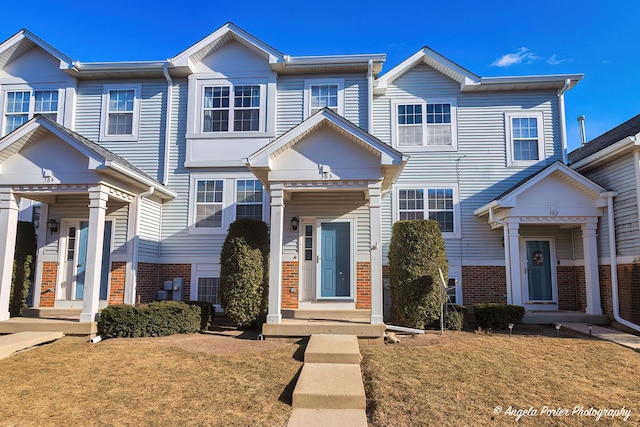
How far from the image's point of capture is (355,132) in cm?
827

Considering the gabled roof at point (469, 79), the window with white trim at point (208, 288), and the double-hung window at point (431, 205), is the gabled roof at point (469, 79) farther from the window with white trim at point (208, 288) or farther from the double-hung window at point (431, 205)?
the window with white trim at point (208, 288)

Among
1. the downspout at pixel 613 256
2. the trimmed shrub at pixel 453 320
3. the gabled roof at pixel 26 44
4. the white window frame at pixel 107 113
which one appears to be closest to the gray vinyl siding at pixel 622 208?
the downspout at pixel 613 256

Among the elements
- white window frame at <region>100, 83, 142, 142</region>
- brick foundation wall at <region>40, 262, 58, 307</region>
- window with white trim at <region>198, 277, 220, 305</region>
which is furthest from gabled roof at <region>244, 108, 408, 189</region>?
brick foundation wall at <region>40, 262, 58, 307</region>

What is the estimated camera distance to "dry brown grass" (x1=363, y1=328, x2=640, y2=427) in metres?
4.55

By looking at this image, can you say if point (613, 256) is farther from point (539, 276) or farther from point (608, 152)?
point (608, 152)

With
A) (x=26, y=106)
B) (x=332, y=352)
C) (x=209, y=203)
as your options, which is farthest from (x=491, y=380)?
(x=26, y=106)

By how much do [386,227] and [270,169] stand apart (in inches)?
184

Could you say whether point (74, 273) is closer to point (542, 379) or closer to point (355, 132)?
point (355, 132)

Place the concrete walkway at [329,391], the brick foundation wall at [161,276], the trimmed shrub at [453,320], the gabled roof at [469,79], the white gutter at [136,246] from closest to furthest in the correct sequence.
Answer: the concrete walkway at [329,391], the trimmed shrub at [453,320], the white gutter at [136,246], the brick foundation wall at [161,276], the gabled roof at [469,79]

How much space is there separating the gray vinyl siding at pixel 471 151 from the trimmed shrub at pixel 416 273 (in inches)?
95.9

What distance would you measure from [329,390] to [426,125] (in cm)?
922

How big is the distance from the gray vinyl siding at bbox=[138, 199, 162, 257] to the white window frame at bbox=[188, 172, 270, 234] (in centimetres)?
90

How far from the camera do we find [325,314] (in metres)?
9.75

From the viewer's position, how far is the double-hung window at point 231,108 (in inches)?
471
